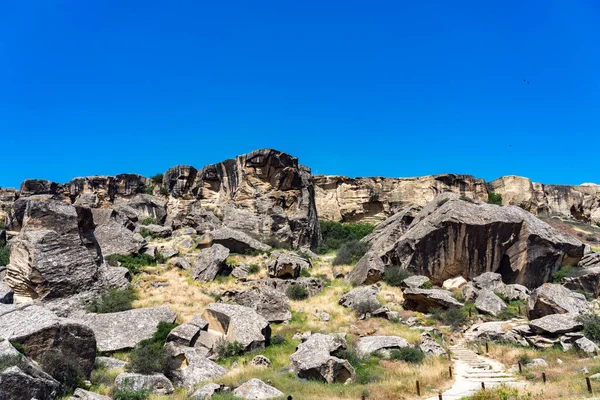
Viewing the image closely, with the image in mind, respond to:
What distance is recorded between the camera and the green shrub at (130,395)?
29.7 feet

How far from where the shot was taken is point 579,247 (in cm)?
2464

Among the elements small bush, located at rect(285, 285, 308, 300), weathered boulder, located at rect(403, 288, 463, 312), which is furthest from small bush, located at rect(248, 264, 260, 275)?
weathered boulder, located at rect(403, 288, 463, 312)

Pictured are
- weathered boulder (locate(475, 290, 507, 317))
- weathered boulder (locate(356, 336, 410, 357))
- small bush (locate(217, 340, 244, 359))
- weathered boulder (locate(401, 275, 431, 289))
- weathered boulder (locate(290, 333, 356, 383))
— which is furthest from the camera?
weathered boulder (locate(401, 275, 431, 289))

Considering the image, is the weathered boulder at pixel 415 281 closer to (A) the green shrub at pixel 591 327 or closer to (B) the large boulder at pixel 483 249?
(B) the large boulder at pixel 483 249

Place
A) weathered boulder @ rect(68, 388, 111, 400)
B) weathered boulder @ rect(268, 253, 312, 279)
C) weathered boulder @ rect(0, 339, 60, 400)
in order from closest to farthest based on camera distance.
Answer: weathered boulder @ rect(0, 339, 60, 400)
weathered boulder @ rect(68, 388, 111, 400)
weathered boulder @ rect(268, 253, 312, 279)

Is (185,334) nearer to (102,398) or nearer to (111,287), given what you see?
(102,398)

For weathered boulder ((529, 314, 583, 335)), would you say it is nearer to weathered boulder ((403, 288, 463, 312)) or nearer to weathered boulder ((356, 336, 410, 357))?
weathered boulder ((403, 288, 463, 312))

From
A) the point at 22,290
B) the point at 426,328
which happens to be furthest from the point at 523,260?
the point at 22,290

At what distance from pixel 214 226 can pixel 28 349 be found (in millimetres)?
25646

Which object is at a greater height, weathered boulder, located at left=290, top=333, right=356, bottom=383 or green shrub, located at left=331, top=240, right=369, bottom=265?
green shrub, located at left=331, top=240, right=369, bottom=265

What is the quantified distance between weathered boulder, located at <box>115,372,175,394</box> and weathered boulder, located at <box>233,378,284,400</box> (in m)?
1.94

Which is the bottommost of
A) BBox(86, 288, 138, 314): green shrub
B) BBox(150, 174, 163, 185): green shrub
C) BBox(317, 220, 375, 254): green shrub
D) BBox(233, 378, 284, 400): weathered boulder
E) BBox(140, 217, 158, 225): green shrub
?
BBox(233, 378, 284, 400): weathered boulder

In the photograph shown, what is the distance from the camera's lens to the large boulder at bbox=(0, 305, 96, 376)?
386 inches

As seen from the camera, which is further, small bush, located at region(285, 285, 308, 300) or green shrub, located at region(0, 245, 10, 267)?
green shrub, located at region(0, 245, 10, 267)
